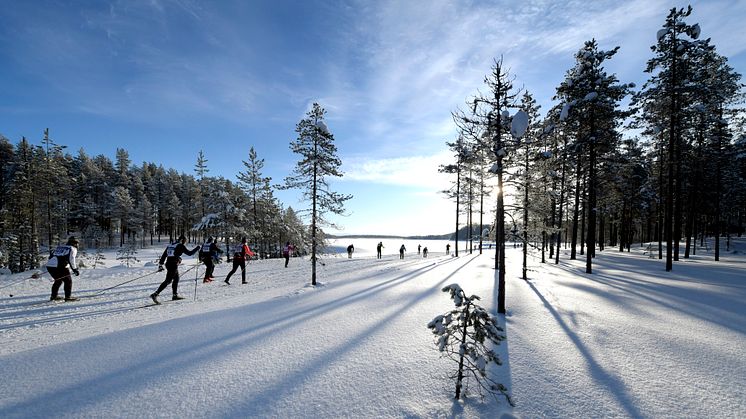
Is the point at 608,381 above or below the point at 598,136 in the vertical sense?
below

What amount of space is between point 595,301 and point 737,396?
616 cm

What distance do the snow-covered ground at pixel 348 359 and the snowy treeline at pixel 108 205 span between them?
10.6m

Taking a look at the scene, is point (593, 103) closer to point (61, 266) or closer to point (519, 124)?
point (519, 124)

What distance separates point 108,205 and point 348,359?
6705 cm

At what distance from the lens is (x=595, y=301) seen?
9359 mm

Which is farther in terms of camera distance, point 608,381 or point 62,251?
point 62,251

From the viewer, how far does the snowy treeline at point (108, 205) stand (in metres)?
22.4

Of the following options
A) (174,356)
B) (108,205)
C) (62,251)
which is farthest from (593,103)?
(108,205)

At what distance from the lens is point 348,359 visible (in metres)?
4.77

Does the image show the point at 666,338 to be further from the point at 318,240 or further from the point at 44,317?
the point at 44,317

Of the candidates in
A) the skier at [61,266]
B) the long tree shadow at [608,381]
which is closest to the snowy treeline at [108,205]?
the skier at [61,266]

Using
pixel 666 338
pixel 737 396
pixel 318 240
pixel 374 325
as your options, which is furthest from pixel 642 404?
pixel 318 240

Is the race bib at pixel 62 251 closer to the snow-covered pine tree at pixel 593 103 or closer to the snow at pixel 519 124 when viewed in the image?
the snow at pixel 519 124

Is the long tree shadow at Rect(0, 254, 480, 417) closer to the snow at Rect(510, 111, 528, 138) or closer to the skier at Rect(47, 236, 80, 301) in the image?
the skier at Rect(47, 236, 80, 301)
